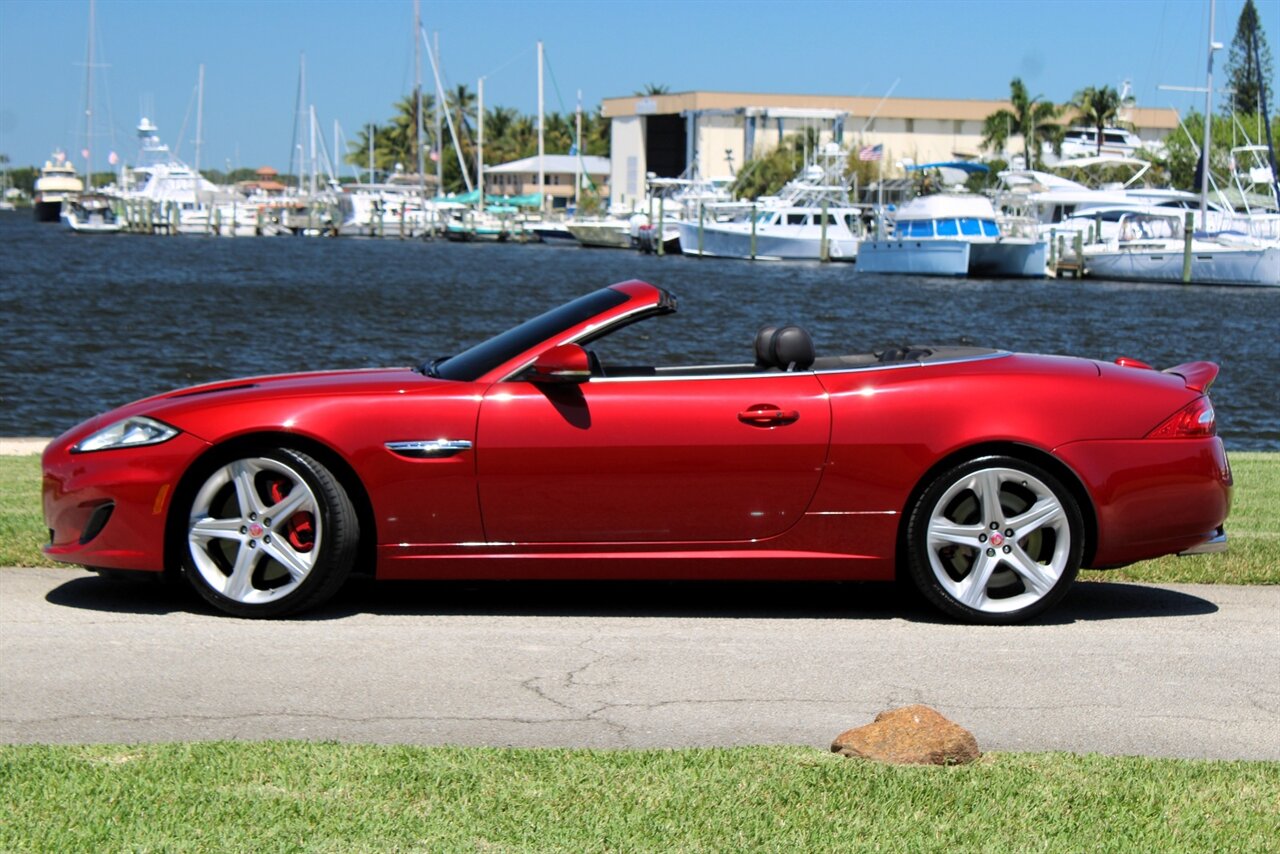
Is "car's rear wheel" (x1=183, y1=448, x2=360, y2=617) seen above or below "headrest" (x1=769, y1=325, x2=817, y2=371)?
below

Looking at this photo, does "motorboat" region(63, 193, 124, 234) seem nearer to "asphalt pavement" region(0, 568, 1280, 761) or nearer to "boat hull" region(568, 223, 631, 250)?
"boat hull" region(568, 223, 631, 250)

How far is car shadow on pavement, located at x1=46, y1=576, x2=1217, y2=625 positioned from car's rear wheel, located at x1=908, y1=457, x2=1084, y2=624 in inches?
7.2

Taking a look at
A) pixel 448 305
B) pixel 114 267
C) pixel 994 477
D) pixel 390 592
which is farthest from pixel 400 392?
pixel 114 267

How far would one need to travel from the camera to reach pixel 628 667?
18.2 feet

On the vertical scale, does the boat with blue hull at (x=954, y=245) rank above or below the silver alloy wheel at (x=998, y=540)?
above

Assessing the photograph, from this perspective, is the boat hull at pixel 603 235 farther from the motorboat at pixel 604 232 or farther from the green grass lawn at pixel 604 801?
the green grass lawn at pixel 604 801

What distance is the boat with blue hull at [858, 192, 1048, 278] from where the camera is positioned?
207 feet

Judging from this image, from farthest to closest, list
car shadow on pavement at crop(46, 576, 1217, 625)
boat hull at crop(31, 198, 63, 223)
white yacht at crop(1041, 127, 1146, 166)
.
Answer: boat hull at crop(31, 198, 63, 223), white yacht at crop(1041, 127, 1146, 166), car shadow on pavement at crop(46, 576, 1217, 625)

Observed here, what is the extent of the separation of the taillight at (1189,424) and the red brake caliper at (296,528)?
3284 millimetres

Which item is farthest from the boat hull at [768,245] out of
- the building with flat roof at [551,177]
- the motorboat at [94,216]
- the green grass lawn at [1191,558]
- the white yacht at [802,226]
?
the green grass lawn at [1191,558]

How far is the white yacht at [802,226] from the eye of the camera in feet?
249

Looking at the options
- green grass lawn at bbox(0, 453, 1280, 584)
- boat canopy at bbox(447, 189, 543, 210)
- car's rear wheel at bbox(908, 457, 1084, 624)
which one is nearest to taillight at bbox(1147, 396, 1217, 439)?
car's rear wheel at bbox(908, 457, 1084, 624)

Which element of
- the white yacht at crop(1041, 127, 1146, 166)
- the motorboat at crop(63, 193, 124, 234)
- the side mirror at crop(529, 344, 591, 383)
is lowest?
the side mirror at crop(529, 344, 591, 383)

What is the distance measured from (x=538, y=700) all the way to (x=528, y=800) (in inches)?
46.6
